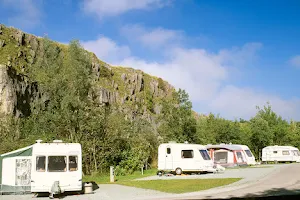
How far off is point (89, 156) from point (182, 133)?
13.5 meters

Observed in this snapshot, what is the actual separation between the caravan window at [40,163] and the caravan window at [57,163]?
229 millimetres

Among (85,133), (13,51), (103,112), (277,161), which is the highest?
(13,51)

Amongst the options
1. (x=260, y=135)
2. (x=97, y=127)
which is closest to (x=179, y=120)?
(x=97, y=127)

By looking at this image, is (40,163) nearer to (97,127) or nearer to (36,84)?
(97,127)

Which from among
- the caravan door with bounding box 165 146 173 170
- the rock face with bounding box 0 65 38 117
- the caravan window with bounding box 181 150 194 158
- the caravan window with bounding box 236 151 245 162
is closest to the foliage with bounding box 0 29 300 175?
the rock face with bounding box 0 65 38 117

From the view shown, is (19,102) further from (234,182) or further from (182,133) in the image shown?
(234,182)

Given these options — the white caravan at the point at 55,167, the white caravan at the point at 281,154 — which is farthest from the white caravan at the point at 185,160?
the white caravan at the point at 281,154

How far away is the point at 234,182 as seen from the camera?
58.2 ft

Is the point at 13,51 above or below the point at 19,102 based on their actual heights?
above

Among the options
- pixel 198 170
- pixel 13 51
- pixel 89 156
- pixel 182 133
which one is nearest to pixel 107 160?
pixel 89 156

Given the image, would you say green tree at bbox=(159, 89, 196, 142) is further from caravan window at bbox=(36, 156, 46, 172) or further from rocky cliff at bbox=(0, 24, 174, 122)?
caravan window at bbox=(36, 156, 46, 172)

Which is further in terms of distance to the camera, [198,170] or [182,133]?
[182,133]

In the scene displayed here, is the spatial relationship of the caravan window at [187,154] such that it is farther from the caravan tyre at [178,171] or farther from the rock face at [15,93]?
the rock face at [15,93]

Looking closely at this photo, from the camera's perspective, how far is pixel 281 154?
41.3m
